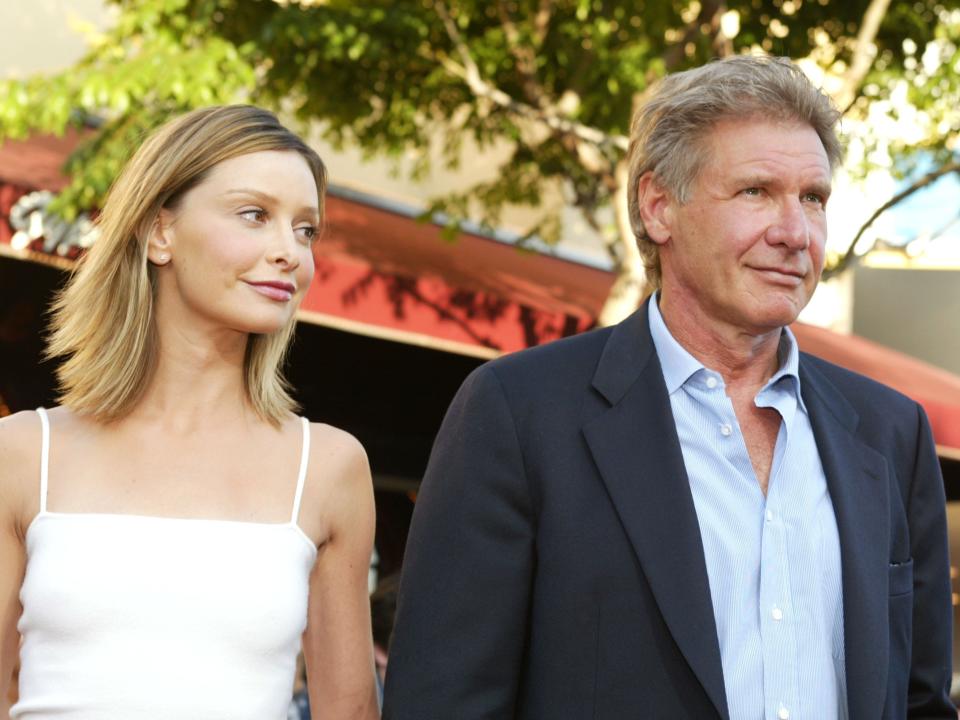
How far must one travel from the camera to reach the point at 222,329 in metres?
2.82

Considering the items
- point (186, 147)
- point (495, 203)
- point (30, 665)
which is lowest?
point (30, 665)

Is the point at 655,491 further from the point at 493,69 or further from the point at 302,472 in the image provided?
the point at 493,69

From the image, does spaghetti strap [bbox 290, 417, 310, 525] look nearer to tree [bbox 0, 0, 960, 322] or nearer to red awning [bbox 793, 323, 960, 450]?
tree [bbox 0, 0, 960, 322]

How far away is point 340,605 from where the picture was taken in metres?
2.80

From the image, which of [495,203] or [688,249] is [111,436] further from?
[495,203]

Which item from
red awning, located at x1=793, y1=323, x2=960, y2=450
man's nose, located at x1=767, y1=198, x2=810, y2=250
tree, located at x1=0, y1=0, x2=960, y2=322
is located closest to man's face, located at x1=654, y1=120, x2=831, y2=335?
Result: man's nose, located at x1=767, y1=198, x2=810, y2=250

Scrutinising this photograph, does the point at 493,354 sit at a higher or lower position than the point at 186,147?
higher

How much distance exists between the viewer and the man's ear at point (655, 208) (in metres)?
2.64

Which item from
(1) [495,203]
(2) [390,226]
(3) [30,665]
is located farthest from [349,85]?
(3) [30,665]

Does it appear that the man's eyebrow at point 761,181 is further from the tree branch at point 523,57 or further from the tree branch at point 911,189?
the tree branch at point 523,57

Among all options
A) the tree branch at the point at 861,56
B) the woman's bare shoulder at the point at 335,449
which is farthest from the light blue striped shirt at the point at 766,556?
the tree branch at the point at 861,56

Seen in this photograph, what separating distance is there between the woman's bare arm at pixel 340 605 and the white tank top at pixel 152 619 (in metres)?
0.14

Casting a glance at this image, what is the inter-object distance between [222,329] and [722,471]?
1.05 m

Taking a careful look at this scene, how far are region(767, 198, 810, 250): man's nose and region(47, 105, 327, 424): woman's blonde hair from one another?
3.20 feet
